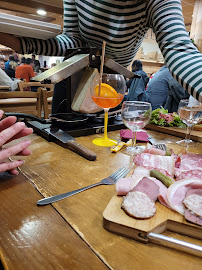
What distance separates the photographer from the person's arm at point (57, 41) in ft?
4.26

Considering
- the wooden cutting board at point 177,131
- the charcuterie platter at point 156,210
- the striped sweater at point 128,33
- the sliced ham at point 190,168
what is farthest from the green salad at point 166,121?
the charcuterie platter at point 156,210

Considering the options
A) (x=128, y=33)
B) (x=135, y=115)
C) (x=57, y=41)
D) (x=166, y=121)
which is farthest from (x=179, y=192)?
(x=57, y=41)

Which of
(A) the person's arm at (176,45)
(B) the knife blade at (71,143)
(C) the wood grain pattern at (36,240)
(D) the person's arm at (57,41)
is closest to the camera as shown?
(C) the wood grain pattern at (36,240)

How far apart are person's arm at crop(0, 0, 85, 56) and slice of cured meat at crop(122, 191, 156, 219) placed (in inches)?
45.0

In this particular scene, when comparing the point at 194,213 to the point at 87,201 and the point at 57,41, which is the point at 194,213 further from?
the point at 57,41

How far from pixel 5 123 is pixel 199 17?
3.23 m

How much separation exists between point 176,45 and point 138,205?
87 cm

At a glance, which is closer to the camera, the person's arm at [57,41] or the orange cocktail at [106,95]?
the orange cocktail at [106,95]

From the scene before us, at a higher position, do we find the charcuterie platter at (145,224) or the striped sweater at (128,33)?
the striped sweater at (128,33)

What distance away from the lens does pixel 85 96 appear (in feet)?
3.96

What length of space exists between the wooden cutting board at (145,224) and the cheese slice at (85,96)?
79cm

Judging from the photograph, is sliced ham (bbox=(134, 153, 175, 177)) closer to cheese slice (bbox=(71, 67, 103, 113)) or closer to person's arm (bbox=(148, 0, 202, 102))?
person's arm (bbox=(148, 0, 202, 102))

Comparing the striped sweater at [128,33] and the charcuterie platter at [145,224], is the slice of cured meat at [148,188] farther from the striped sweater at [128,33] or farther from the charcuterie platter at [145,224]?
the striped sweater at [128,33]

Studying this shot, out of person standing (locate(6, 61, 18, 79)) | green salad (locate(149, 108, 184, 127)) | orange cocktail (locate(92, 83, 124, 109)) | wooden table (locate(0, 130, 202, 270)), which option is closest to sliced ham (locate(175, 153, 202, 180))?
wooden table (locate(0, 130, 202, 270))
